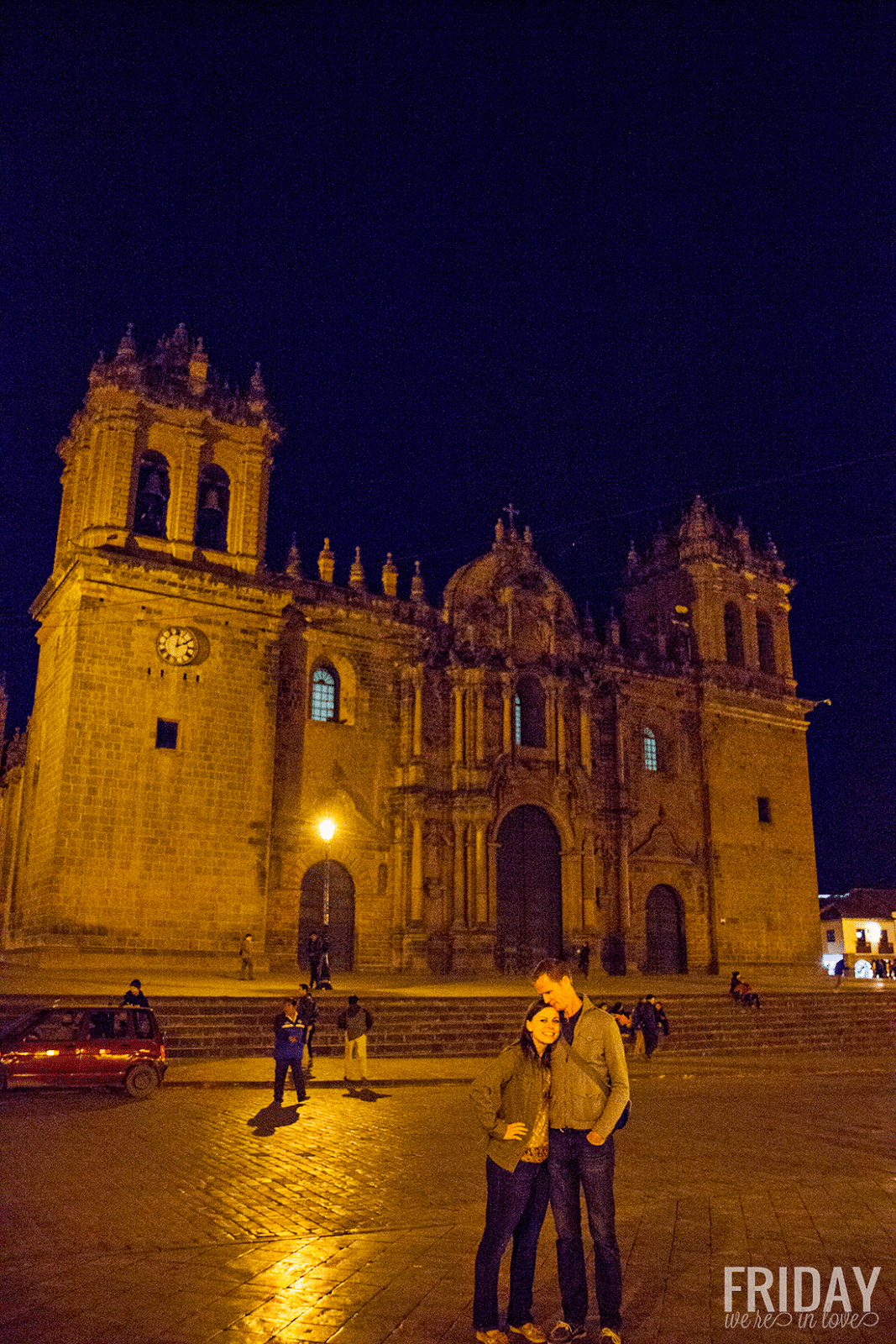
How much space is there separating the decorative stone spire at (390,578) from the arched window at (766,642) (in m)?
16.3

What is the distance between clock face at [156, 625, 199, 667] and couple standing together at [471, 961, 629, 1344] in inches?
885

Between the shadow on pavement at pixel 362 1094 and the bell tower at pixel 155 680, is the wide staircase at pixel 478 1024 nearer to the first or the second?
the shadow on pavement at pixel 362 1094

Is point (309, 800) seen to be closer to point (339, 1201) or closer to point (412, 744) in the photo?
point (412, 744)

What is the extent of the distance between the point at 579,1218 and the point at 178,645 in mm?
23010

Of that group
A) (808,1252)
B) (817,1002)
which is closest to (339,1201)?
(808,1252)

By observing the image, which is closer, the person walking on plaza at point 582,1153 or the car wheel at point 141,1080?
the person walking on plaza at point 582,1153

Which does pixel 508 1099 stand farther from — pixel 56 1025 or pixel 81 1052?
pixel 56 1025

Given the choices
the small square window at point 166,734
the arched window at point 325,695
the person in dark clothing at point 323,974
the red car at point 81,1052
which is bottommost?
the red car at point 81,1052

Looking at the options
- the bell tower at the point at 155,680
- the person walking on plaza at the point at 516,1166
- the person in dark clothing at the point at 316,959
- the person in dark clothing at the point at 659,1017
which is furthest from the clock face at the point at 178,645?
the person walking on plaza at the point at 516,1166

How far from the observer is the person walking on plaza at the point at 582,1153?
5.01m

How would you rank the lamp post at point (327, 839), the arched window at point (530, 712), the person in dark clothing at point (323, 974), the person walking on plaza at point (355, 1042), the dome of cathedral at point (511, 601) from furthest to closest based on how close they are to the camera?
the arched window at point (530, 712)
the dome of cathedral at point (511, 601)
the lamp post at point (327, 839)
the person in dark clothing at point (323, 974)
the person walking on plaza at point (355, 1042)

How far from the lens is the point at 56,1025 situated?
13344 mm

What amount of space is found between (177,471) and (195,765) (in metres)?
8.01

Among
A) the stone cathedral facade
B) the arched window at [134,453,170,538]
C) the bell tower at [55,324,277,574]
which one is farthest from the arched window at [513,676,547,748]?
the arched window at [134,453,170,538]
